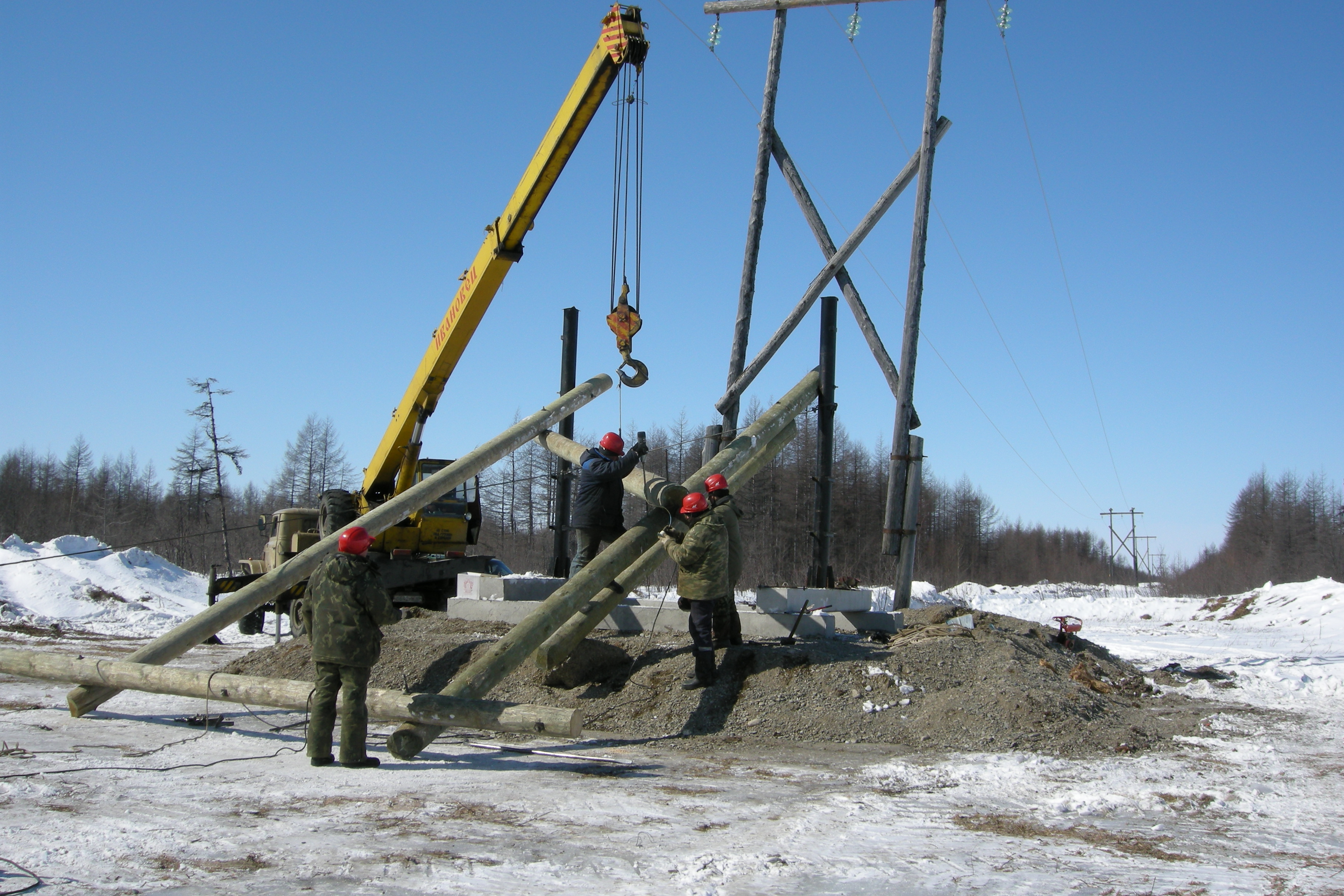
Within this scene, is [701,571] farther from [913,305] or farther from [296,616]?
[296,616]

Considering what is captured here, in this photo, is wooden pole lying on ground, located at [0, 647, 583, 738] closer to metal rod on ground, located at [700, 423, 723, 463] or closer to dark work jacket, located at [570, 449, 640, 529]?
dark work jacket, located at [570, 449, 640, 529]

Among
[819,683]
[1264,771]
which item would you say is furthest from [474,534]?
[1264,771]

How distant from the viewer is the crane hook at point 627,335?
1078 centimetres

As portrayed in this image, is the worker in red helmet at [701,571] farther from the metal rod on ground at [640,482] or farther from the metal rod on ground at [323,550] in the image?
the metal rod on ground at [323,550]

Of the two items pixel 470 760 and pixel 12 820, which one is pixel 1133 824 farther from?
pixel 12 820

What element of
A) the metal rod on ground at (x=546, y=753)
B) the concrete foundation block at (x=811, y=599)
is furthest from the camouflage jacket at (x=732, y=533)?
the metal rod on ground at (x=546, y=753)

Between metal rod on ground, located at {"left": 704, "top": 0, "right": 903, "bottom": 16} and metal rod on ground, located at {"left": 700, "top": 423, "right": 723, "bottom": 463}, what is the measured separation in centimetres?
525

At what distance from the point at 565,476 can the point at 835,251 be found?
4.90 m

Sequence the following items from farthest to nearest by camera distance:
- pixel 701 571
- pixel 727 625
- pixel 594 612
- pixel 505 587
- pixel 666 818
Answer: pixel 505 587 → pixel 727 625 → pixel 594 612 → pixel 701 571 → pixel 666 818

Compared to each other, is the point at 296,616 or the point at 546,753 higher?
the point at 296,616

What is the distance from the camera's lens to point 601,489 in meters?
9.84

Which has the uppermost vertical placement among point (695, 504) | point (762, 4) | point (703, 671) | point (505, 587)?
point (762, 4)

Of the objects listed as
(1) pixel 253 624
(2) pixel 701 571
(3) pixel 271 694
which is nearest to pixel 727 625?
(2) pixel 701 571

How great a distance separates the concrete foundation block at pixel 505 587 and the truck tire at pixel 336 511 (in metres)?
2.52
